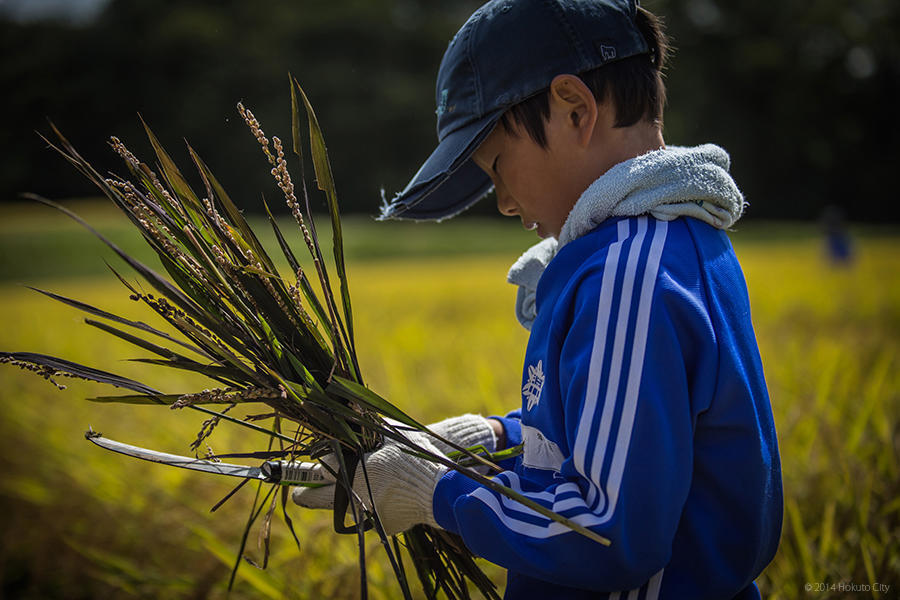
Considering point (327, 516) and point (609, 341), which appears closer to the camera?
point (609, 341)

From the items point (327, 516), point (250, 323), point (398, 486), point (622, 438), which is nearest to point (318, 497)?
point (398, 486)

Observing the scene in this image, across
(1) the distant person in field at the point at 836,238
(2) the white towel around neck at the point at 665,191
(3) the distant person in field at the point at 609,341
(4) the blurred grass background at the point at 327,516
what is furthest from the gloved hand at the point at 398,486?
(1) the distant person in field at the point at 836,238

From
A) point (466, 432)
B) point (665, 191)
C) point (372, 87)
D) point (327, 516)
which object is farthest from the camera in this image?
point (372, 87)

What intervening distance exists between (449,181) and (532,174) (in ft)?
1.12

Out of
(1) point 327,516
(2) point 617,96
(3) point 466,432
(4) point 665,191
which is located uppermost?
(2) point 617,96

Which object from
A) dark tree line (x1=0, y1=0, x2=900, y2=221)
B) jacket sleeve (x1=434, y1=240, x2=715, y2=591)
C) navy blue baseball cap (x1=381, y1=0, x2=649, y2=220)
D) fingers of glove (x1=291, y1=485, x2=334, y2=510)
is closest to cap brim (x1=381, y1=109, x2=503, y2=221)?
navy blue baseball cap (x1=381, y1=0, x2=649, y2=220)

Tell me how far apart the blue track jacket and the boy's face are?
0.12 meters

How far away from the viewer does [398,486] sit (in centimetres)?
96

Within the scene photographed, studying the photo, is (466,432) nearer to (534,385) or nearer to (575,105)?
(534,385)

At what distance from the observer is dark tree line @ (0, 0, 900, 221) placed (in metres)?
5.58

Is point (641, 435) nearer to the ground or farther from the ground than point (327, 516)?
farther from the ground

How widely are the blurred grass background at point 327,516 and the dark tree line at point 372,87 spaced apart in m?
1.01

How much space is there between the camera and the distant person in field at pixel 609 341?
748 mm

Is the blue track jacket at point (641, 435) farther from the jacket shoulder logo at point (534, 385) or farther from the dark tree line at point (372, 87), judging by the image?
the dark tree line at point (372, 87)
